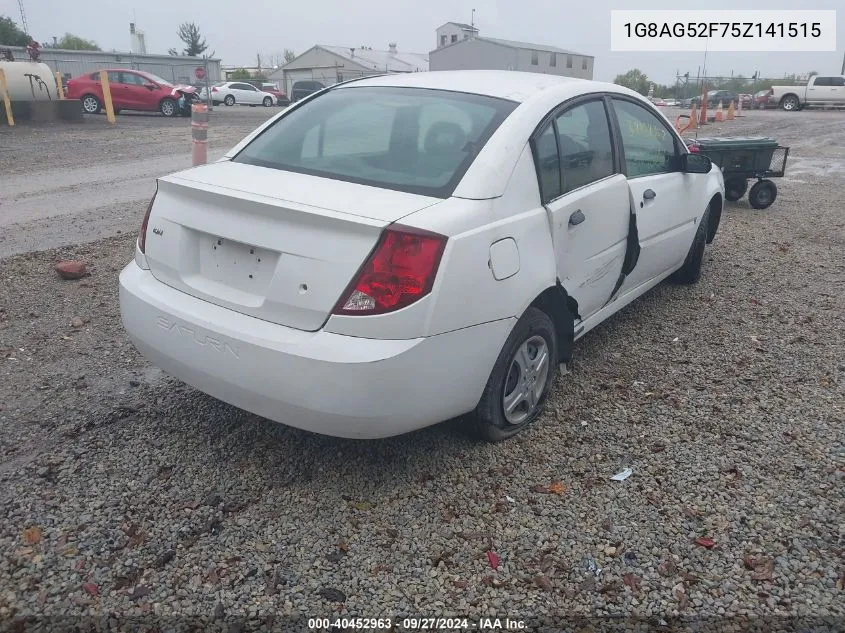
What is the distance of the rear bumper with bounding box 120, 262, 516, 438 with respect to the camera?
2.67m

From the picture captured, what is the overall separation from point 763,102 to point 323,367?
40.9 metres

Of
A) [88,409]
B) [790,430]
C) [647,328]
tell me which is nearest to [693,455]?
[790,430]

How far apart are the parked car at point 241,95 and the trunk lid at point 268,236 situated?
36464 mm

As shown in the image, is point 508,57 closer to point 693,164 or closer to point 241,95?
point 241,95

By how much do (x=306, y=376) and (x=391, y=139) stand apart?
4.46ft

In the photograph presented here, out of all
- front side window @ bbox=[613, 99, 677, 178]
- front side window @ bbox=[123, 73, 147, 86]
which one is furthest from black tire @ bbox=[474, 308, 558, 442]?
front side window @ bbox=[123, 73, 147, 86]

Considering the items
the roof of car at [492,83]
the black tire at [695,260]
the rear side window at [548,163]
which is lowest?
the black tire at [695,260]

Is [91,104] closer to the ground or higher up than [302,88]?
higher up

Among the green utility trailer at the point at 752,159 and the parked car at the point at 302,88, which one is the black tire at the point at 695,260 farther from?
the parked car at the point at 302,88

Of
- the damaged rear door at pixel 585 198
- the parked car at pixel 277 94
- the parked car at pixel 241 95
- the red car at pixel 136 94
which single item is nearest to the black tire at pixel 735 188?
the damaged rear door at pixel 585 198

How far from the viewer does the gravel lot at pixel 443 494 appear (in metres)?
2.52

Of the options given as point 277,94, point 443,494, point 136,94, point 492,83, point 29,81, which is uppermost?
point 492,83

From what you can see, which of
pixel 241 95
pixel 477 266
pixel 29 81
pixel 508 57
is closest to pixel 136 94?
pixel 29 81

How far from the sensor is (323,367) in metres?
2.66
